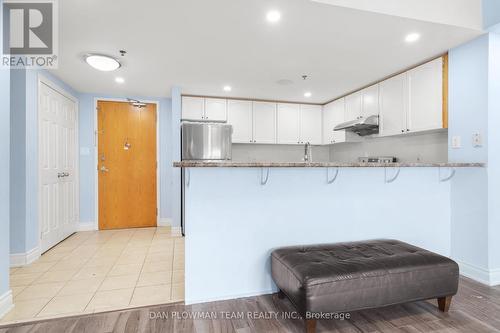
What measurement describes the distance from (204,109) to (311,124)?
6.82ft

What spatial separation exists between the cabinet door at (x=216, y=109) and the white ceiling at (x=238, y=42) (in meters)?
0.55

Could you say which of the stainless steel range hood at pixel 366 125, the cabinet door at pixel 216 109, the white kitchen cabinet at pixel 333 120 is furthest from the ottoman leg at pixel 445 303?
the cabinet door at pixel 216 109

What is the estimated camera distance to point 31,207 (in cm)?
294

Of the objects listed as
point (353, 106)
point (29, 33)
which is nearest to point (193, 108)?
point (29, 33)

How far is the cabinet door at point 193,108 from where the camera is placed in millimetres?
4270

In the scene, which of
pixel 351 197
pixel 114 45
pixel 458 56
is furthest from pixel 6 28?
pixel 458 56

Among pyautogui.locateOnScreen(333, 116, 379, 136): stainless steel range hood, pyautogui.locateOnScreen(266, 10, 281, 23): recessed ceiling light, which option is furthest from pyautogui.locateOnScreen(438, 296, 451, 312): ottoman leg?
pyautogui.locateOnScreen(266, 10, 281, 23): recessed ceiling light

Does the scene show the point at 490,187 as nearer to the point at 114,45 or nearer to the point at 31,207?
the point at 114,45

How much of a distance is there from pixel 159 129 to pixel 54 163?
1.67 meters

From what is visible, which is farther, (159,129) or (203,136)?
(159,129)

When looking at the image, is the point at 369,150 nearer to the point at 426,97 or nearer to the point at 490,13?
the point at 426,97

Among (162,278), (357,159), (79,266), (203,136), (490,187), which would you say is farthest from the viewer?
(357,159)

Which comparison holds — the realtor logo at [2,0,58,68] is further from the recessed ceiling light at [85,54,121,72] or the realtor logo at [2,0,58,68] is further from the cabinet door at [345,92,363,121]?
the cabinet door at [345,92,363,121]

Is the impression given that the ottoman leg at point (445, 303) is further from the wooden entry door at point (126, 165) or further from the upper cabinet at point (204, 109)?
the wooden entry door at point (126, 165)
